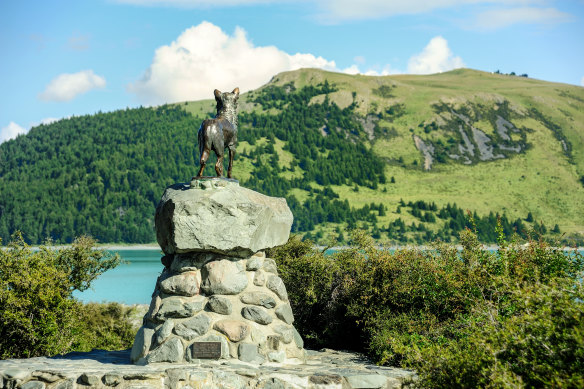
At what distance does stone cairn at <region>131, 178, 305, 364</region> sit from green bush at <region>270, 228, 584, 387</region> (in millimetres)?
2163

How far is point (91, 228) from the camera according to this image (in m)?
124

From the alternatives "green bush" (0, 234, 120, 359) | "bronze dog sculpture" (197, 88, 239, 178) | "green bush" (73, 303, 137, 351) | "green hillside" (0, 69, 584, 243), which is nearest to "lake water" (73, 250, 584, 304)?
"green bush" (73, 303, 137, 351)

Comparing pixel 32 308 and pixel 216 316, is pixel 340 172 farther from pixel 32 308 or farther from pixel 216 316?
pixel 216 316

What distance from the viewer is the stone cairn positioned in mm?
9133

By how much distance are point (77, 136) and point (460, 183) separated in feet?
371

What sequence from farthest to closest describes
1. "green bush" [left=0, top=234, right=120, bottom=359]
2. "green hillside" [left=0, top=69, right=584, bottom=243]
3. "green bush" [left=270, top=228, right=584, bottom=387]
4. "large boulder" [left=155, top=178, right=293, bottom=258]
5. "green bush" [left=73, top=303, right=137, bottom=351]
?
"green hillside" [left=0, top=69, right=584, bottom=243] < "green bush" [left=73, top=303, right=137, bottom=351] < "green bush" [left=0, top=234, right=120, bottom=359] < "large boulder" [left=155, top=178, right=293, bottom=258] < "green bush" [left=270, top=228, right=584, bottom=387]

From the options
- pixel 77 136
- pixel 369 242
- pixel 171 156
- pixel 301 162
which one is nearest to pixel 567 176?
pixel 301 162

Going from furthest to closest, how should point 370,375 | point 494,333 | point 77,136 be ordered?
1. point 77,136
2. point 370,375
3. point 494,333

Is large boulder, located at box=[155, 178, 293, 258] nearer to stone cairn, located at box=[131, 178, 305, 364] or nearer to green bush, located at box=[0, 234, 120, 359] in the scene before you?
stone cairn, located at box=[131, 178, 305, 364]

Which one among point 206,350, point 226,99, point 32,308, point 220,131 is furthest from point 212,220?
point 32,308

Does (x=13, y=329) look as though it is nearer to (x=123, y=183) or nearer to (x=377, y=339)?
(x=377, y=339)

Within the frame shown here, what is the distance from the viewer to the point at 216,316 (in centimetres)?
934

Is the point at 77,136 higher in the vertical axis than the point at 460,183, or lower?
higher

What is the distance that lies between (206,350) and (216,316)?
0.58 m
